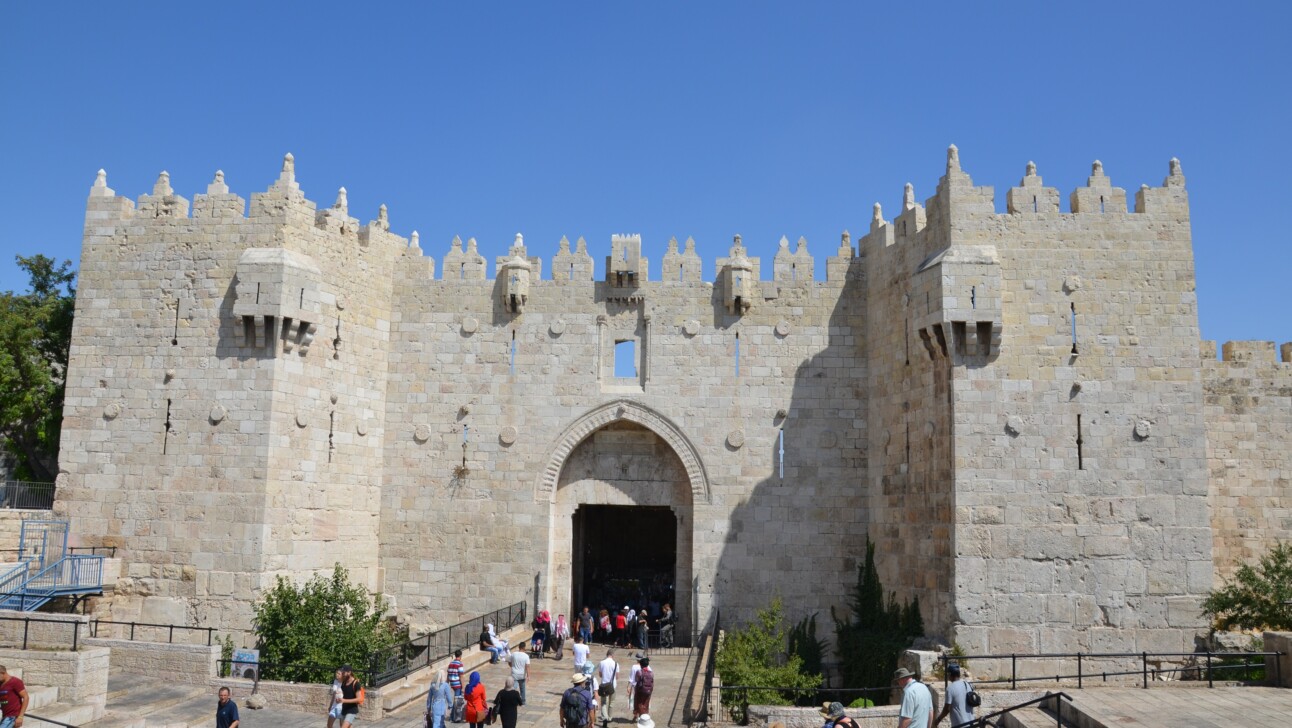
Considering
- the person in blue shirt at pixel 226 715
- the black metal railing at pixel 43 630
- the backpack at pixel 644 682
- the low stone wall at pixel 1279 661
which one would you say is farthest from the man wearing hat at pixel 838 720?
the black metal railing at pixel 43 630

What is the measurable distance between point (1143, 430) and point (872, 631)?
245 inches

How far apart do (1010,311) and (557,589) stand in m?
11.1

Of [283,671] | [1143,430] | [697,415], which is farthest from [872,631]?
[283,671]

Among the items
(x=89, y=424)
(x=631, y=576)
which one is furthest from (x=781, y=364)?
(x=89, y=424)

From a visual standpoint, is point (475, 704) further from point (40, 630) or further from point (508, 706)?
point (40, 630)

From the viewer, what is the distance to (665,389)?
22.0 m

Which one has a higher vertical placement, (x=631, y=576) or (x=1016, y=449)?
(x=1016, y=449)

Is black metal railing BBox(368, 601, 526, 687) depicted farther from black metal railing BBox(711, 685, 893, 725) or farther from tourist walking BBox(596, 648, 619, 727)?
black metal railing BBox(711, 685, 893, 725)

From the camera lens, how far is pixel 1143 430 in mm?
17203

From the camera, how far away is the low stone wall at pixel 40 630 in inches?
589

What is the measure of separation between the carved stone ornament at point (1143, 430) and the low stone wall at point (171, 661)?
622 inches

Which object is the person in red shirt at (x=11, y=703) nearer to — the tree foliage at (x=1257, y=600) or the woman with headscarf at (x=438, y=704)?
the woman with headscarf at (x=438, y=704)

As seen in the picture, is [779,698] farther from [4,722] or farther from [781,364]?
[4,722]

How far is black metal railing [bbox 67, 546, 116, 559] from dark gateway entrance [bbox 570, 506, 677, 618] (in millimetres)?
10748
